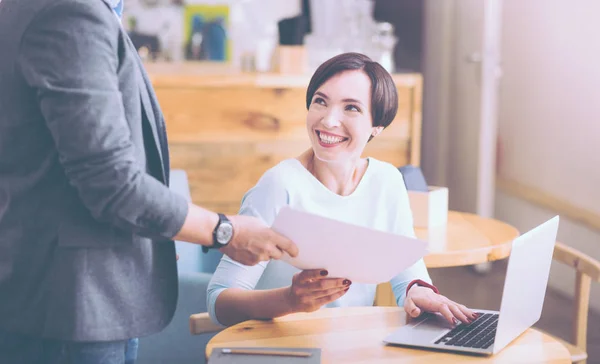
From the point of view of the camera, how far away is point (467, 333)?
146 cm

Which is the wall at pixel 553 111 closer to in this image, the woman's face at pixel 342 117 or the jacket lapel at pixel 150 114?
the woman's face at pixel 342 117

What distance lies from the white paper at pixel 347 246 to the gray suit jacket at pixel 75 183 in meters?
0.19

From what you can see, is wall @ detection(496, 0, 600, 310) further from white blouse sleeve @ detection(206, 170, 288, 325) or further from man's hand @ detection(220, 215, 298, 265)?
man's hand @ detection(220, 215, 298, 265)

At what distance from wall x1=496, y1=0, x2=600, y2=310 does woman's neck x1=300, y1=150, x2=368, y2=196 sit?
8.18 ft

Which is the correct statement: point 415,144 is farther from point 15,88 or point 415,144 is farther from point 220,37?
point 15,88

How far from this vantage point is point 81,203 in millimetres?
1229

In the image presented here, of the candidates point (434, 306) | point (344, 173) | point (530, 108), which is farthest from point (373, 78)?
point (530, 108)

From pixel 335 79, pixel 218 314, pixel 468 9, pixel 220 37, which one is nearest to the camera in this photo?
pixel 218 314

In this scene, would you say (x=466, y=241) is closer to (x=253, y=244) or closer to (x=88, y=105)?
(x=253, y=244)

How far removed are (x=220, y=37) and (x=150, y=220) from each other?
141 inches

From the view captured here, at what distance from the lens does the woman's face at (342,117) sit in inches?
69.0

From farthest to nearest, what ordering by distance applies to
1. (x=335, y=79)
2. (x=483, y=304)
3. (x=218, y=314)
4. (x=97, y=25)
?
1. (x=483, y=304)
2. (x=335, y=79)
3. (x=218, y=314)
4. (x=97, y=25)

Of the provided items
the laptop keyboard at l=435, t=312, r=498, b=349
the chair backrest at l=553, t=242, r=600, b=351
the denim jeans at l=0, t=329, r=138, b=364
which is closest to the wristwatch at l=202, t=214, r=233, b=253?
the denim jeans at l=0, t=329, r=138, b=364

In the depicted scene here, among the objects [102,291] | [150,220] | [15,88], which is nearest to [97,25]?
[15,88]
